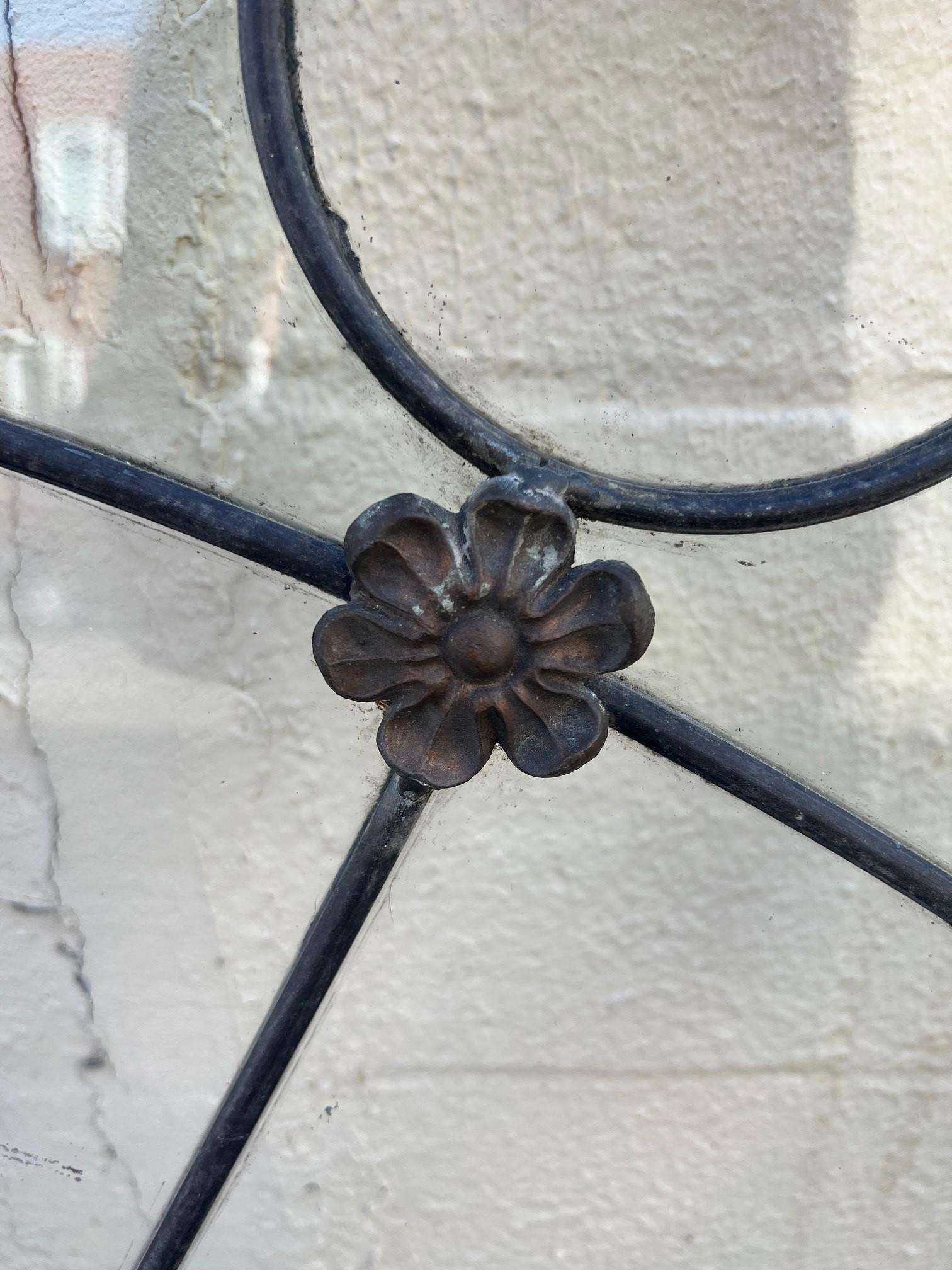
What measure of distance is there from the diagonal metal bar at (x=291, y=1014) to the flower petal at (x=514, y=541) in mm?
104

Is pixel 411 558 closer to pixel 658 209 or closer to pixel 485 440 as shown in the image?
pixel 485 440

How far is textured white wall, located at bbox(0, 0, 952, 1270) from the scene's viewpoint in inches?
15.2

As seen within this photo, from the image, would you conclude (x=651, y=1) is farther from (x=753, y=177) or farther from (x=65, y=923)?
(x=65, y=923)

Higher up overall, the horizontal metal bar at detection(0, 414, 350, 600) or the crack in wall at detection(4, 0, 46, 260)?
the crack in wall at detection(4, 0, 46, 260)

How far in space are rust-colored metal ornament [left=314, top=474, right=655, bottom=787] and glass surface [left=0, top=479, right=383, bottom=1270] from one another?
0.08 m

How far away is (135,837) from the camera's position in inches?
17.9

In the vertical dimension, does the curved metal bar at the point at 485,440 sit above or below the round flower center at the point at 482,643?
above

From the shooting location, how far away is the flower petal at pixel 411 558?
1.08 ft

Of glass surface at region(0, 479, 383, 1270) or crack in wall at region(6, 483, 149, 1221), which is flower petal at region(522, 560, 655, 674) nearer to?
glass surface at region(0, 479, 383, 1270)

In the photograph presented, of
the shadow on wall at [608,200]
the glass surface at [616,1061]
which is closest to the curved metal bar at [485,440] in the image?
the shadow on wall at [608,200]

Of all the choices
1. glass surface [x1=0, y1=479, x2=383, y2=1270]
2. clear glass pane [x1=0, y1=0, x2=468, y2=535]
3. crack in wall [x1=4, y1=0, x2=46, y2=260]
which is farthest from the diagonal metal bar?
crack in wall [x1=4, y1=0, x2=46, y2=260]

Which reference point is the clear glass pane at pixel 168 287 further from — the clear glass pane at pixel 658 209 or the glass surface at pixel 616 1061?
the glass surface at pixel 616 1061

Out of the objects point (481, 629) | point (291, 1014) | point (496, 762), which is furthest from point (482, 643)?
point (291, 1014)

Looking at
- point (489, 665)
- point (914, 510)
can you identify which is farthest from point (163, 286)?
point (914, 510)
